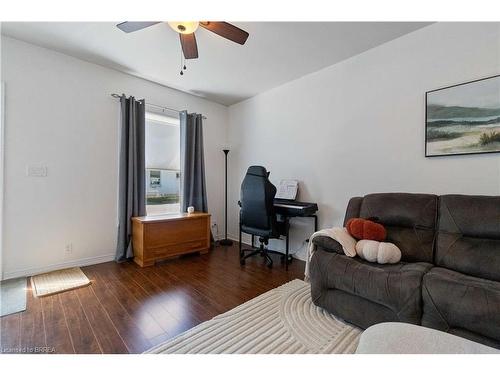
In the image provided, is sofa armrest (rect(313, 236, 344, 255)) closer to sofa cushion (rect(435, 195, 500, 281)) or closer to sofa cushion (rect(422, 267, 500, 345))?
sofa cushion (rect(422, 267, 500, 345))

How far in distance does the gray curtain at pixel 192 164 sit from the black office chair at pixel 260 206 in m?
1.09

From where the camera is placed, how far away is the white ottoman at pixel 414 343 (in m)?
0.79

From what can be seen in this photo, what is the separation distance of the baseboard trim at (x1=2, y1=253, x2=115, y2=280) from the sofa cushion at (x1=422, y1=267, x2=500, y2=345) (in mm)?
3320

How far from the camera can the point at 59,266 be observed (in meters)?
2.61

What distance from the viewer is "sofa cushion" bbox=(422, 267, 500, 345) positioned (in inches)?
44.4

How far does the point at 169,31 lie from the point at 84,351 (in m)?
2.64

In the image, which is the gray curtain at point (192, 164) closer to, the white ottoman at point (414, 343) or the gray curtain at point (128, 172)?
the gray curtain at point (128, 172)

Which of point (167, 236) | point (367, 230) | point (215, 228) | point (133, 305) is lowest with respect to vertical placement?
point (133, 305)

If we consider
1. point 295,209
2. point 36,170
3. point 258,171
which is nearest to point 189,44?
point 258,171

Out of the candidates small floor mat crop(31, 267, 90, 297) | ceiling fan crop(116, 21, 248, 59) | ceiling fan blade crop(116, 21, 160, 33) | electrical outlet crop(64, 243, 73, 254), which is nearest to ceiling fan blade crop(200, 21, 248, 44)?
ceiling fan crop(116, 21, 248, 59)

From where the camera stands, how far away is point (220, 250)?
3520 mm

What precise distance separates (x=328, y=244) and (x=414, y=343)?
1.00 m

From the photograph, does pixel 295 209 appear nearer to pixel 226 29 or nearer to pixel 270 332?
pixel 270 332
